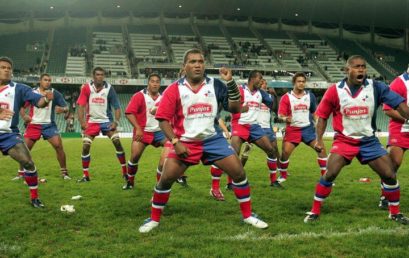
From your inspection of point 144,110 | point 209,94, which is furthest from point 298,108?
point 209,94

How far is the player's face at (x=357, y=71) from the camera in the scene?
6340 mm

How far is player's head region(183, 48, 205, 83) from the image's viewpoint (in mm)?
6289

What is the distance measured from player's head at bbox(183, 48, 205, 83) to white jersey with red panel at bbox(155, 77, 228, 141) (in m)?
0.15

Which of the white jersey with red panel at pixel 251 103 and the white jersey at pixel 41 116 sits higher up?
the white jersey with red panel at pixel 251 103

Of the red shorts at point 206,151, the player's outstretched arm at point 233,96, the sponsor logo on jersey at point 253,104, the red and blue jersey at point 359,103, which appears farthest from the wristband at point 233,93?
the sponsor logo on jersey at point 253,104

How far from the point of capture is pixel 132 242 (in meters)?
5.67

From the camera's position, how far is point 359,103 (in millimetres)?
6438

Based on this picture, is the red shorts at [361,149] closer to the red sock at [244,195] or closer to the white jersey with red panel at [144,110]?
the red sock at [244,195]

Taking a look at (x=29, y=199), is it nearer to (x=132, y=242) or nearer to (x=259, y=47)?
(x=132, y=242)

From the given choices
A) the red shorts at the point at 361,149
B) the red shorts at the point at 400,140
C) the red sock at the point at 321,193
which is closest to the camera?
the red shorts at the point at 361,149

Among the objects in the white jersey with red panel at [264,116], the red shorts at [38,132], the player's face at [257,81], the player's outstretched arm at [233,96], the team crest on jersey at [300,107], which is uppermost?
the player's face at [257,81]

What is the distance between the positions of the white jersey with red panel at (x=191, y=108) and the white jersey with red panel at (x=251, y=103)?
3.13 meters

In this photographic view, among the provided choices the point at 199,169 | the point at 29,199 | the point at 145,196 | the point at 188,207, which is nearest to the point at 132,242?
the point at 188,207

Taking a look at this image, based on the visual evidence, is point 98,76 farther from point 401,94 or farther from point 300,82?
point 401,94
